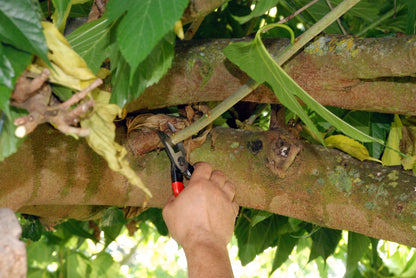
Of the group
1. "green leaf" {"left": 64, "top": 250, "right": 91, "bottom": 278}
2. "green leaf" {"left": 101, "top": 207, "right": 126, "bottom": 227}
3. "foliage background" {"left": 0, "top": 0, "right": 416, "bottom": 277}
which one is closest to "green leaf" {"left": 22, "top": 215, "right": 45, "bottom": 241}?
"foliage background" {"left": 0, "top": 0, "right": 416, "bottom": 277}

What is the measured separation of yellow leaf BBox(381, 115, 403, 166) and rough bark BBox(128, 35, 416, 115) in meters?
0.14

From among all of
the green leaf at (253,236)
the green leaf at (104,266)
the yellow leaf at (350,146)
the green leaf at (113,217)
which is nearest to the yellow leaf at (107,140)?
the yellow leaf at (350,146)

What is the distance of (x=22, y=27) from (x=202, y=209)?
1.42ft

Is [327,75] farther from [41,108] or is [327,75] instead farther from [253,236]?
[253,236]

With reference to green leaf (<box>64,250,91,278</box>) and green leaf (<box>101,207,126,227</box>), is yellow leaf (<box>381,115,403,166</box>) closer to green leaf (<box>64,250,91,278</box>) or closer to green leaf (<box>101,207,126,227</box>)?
green leaf (<box>101,207,126,227</box>)

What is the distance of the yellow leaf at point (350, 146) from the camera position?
0.76 meters

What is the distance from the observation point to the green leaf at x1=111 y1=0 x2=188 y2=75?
41 cm

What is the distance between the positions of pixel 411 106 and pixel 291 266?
9.13 feet

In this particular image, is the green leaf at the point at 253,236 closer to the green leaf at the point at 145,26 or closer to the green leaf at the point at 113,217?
the green leaf at the point at 113,217

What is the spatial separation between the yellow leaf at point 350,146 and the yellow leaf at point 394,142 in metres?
0.07

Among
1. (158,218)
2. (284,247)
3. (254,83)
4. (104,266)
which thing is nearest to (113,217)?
(158,218)

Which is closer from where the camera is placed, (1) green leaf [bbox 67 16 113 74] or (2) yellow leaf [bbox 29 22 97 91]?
(2) yellow leaf [bbox 29 22 97 91]

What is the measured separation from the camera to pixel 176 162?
0.73 meters

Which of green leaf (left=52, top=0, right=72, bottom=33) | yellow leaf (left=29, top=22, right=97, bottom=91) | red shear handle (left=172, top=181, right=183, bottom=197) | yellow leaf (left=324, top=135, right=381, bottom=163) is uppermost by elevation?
green leaf (left=52, top=0, right=72, bottom=33)
